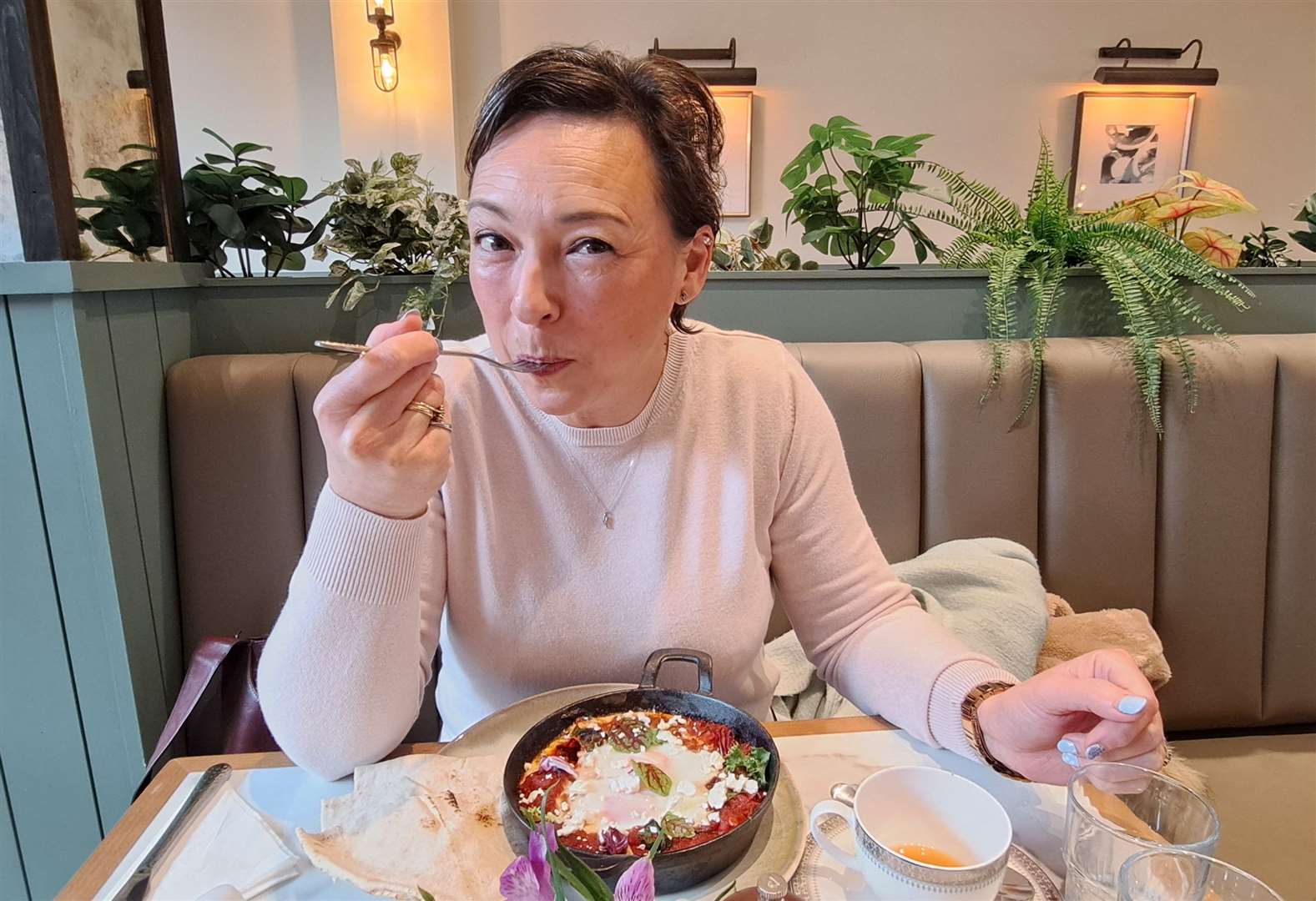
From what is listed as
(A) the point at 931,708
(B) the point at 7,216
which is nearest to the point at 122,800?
(B) the point at 7,216

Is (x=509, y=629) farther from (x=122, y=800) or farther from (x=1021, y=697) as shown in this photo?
(x=122, y=800)

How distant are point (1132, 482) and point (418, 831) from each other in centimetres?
151

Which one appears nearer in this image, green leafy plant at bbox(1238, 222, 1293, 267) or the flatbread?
the flatbread

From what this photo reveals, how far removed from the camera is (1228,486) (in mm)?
1591

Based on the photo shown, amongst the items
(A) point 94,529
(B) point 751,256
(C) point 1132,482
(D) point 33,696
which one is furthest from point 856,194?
(D) point 33,696

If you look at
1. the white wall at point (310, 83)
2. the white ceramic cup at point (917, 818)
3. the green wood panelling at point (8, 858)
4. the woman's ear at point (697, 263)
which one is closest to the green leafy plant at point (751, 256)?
the woman's ear at point (697, 263)

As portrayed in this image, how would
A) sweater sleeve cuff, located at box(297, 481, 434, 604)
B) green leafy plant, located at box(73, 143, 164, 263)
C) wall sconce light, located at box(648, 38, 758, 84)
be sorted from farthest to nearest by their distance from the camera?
wall sconce light, located at box(648, 38, 758, 84), green leafy plant, located at box(73, 143, 164, 263), sweater sleeve cuff, located at box(297, 481, 434, 604)

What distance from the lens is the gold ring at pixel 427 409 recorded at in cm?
78

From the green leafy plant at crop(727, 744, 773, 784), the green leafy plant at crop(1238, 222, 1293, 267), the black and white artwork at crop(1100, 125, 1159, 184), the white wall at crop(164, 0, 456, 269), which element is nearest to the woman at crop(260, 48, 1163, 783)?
the green leafy plant at crop(727, 744, 773, 784)

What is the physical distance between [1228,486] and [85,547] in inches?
83.3

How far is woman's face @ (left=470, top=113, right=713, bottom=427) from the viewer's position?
0.85 metres

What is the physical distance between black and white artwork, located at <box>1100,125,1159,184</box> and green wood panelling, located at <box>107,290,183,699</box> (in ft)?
13.0

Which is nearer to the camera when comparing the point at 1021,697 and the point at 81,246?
the point at 1021,697

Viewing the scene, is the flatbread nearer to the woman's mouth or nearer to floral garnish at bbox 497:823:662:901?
floral garnish at bbox 497:823:662:901
